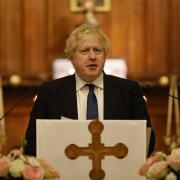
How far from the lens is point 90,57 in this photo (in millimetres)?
3232

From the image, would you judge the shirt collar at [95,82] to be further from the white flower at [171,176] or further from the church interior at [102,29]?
the church interior at [102,29]

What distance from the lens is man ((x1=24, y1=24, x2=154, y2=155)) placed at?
3.18 m

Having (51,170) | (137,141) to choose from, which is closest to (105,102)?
(137,141)

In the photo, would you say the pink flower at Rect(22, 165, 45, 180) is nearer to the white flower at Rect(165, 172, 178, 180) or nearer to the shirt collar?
the white flower at Rect(165, 172, 178, 180)

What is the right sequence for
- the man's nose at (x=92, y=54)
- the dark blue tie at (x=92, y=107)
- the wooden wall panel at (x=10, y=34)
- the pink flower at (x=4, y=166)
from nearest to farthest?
the pink flower at (x=4, y=166) < the dark blue tie at (x=92, y=107) < the man's nose at (x=92, y=54) < the wooden wall panel at (x=10, y=34)

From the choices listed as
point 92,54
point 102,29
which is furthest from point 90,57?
point 102,29

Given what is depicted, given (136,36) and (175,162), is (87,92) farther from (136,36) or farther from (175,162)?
(136,36)

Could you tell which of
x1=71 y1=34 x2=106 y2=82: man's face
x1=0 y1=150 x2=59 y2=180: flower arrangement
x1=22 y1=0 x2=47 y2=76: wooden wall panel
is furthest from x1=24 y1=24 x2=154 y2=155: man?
x1=22 y1=0 x2=47 y2=76: wooden wall panel

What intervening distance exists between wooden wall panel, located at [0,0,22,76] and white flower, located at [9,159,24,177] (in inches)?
195

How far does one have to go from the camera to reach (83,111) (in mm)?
3168

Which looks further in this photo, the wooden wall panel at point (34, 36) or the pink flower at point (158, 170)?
the wooden wall panel at point (34, 36)

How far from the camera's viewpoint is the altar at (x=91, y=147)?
263 centimetres

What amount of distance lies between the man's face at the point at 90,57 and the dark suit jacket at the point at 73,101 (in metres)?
0.10

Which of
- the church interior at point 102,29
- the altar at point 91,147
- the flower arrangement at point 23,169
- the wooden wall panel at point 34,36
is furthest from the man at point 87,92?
the wooden wall panel at point 34,36
